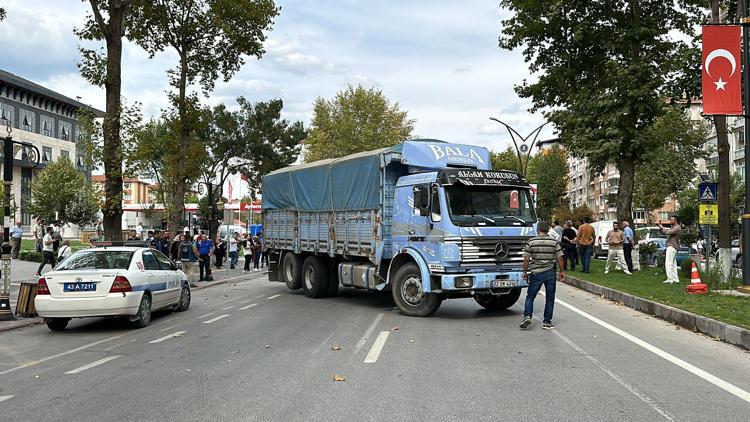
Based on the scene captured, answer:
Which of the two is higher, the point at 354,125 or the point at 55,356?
the point at 354,125

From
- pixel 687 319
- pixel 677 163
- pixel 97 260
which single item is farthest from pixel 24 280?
pixel 677 163

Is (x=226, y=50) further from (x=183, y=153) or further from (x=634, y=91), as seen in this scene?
(x=634, y=91)

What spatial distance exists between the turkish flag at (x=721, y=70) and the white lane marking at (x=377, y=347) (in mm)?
9106

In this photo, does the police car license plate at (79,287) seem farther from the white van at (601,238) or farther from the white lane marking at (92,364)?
the white van at (601,238)

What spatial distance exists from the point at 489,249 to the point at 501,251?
27 centimetres

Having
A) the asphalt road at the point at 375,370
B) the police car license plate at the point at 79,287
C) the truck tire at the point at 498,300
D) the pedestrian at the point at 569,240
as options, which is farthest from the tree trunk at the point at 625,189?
the police car license plate at the point at 79,287

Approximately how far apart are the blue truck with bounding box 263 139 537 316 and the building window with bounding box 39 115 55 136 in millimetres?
64891

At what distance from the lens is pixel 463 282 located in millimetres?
11195

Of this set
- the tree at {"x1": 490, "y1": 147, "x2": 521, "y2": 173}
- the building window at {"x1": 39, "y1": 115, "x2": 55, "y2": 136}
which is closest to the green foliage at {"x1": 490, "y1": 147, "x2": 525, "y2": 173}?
the tree at {"x1": 490, "y1": 147, "x2": 521, "y2": 173}

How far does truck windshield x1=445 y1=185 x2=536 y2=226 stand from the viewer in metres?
11.6

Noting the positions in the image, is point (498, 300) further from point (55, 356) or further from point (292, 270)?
point (55, 356)

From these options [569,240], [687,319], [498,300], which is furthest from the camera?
[569,240]

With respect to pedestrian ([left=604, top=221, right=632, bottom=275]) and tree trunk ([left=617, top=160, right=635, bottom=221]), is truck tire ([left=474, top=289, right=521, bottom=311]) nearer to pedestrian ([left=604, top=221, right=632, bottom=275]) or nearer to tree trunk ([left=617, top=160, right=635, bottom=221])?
pedestrian ([left=604, top=221, right=632, bottom=275])

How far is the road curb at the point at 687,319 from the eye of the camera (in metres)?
9.03
